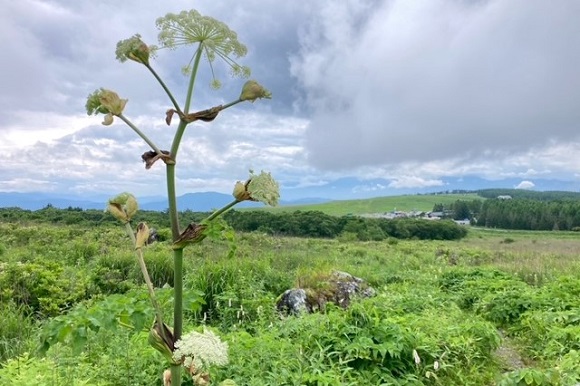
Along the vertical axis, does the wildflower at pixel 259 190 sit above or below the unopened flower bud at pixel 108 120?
below

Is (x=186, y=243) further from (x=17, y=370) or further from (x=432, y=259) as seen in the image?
(x=432, y=259)

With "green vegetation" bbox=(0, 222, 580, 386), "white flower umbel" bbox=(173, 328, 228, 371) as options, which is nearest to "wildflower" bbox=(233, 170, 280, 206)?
"white flower umbel" bbox=(173, 328, 228, 371)

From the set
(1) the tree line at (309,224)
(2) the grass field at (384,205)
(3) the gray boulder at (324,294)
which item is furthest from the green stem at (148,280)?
(2) the grass field at (384,205)

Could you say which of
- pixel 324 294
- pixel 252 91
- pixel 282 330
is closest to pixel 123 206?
pixel 252 91

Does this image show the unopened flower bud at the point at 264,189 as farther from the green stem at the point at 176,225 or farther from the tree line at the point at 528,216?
the tree line at the point at 528,216

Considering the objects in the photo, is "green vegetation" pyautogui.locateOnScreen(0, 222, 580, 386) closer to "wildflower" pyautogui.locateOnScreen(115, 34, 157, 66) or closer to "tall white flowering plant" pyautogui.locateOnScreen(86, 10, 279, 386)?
"tall white flowering plant" pyautogui.locateOnScreen(86, 10, 279, 386)

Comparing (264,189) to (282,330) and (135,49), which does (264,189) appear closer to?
(135,49)

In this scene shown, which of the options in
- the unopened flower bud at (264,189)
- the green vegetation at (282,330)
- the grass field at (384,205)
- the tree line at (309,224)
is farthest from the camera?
the grass field at (384,205)

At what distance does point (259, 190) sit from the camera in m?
1.36

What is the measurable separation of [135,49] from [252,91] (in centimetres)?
40

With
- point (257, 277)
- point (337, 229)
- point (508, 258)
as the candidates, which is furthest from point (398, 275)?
point (337, 229)

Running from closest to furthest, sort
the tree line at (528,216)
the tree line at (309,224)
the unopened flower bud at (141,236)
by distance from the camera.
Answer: the unopened flower bud at (141,236) < the tree line at (309,224) < the tree line at (528,216)

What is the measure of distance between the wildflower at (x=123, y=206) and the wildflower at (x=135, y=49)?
50cm

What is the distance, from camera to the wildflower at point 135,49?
54.5 inches
